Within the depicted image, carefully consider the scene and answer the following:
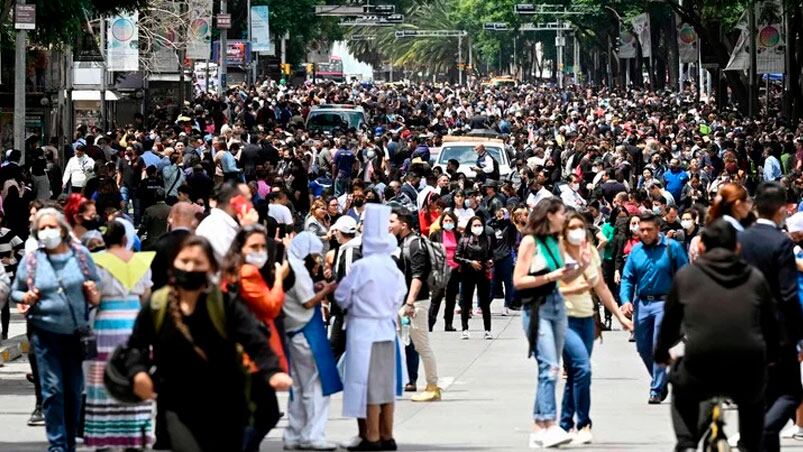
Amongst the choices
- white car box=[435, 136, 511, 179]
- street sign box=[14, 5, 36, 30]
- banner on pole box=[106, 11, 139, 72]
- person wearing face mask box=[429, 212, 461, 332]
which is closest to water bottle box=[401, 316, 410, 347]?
person wearing face mask box=[429, 212, 461, 332]

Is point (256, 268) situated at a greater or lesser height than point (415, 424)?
greater

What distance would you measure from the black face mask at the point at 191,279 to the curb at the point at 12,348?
38.2 feet

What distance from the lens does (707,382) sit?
9.87 m

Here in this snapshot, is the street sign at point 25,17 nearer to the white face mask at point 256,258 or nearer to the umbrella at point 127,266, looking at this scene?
the umbrella at point 127,266

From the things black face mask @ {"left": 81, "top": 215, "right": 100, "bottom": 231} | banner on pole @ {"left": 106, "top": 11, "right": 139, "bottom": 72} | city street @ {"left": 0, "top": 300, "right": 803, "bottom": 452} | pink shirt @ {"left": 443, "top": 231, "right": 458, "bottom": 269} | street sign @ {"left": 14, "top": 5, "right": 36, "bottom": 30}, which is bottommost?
city street @ {"left": 0, "top": 300, "right": 803, "bottom": 452}

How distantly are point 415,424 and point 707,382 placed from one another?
5.24m

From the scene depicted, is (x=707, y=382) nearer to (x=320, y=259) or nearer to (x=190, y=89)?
(x=320, y=259)

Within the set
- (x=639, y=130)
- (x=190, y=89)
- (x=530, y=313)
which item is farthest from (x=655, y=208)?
(x=190, y=89)

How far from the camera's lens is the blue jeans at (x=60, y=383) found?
12.0 metres

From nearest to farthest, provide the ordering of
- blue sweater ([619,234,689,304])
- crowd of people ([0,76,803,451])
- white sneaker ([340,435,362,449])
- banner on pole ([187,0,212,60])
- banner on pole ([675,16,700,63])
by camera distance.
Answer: crowd of people ([0,76,803,451]) → white sneaker ([340,435,362,449]) → blue sweater ([619,234,689,304]) → banner on pole ([187,0,212,60]) → banner on pole ([675,16,700,63])

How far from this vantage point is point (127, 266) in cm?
1211

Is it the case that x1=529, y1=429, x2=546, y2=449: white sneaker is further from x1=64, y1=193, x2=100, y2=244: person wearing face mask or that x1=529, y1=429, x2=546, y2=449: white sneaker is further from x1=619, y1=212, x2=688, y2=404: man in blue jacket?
x1=64, y1=193, x2=100, y2=244: person wearing face mask

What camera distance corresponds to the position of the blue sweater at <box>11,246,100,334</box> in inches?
477

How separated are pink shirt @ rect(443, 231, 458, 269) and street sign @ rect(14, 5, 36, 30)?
6.41m
